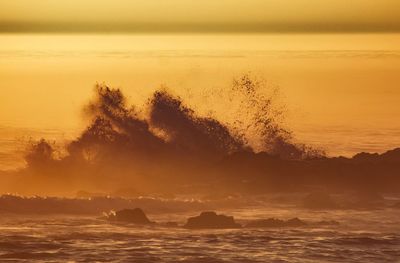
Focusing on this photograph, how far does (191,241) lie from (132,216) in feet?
21.6

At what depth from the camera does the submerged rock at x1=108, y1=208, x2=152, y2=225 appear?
67.2 meters

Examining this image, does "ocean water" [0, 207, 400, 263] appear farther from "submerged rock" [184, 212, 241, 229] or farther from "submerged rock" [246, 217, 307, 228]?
"submerged rock" [246, 217, 307, 228]

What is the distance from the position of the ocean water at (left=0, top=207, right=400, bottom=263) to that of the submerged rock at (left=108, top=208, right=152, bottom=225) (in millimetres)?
677

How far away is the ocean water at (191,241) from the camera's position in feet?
191

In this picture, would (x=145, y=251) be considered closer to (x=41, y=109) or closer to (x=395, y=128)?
(x=395, y=128)

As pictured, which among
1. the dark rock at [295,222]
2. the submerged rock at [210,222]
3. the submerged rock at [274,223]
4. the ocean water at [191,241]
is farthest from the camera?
the dark rock at [295,222]

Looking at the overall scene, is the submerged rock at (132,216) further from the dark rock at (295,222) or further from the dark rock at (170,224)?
the dark rock at (295,222)

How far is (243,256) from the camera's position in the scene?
5825cm

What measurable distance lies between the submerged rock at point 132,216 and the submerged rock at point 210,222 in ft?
8.39

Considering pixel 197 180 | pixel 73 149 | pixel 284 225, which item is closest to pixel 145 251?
pixel 284 225

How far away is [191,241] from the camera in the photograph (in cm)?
6144

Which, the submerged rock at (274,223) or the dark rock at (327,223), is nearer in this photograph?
the submerged rock at (274,223)

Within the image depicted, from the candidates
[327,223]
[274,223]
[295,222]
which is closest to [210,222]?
[274,223]

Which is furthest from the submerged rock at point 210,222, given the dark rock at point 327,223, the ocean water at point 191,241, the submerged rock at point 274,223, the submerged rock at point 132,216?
the dark rock at point 327,223
